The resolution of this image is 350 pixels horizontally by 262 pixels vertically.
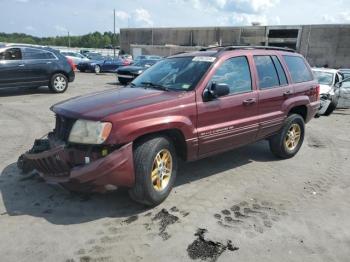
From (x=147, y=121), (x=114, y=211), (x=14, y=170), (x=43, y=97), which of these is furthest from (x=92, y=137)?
(x=43, y=97)

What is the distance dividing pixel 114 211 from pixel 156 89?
5.53 ft

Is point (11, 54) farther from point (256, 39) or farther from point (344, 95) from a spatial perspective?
point (256, 39)

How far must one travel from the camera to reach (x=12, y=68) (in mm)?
12062

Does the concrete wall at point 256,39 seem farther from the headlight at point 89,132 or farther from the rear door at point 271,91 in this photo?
the headlight at point 89,132

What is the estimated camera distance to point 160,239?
363cm

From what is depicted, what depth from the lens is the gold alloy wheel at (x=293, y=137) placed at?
6.46 meters

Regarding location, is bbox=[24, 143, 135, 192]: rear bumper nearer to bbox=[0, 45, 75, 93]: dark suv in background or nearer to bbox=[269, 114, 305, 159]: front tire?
bbox=[269, 114, 305, 159]: front tire

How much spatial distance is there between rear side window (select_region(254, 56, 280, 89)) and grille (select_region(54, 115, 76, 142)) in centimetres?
292

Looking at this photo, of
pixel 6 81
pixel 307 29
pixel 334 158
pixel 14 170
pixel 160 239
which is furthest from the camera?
pixel 307 29

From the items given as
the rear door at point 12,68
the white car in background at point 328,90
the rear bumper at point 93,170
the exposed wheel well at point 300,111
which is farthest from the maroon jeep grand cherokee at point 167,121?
the rear door at point 12,68

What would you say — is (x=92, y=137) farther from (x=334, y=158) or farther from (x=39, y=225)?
(x=334, y=158)

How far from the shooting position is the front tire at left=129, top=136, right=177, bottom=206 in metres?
4.04

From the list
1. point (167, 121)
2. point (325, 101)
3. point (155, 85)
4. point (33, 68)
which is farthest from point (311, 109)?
point (33, 68)

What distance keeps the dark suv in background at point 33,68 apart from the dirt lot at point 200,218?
22.0 ft
